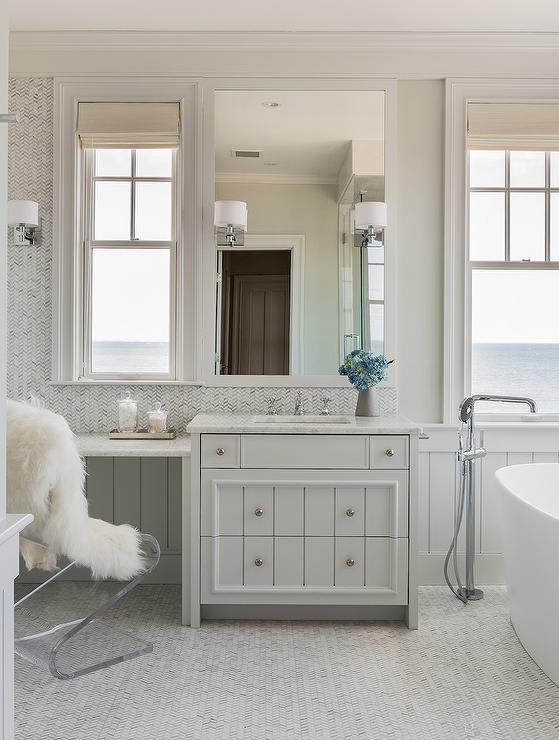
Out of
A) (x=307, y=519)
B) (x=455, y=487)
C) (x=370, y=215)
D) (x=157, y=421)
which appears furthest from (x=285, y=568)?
(x=370, y=215)

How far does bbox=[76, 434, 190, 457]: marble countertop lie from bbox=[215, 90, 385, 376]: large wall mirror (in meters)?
0.58

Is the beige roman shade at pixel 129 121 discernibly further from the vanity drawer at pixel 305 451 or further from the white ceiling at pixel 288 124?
the vanity drawer at pixel 305 451

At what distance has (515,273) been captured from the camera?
380 centimetres

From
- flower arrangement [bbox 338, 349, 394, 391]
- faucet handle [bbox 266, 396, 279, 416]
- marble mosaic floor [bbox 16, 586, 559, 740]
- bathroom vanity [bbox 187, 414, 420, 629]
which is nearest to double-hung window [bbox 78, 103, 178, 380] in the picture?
faucet handle [bbox 266, 396, 279, 416]

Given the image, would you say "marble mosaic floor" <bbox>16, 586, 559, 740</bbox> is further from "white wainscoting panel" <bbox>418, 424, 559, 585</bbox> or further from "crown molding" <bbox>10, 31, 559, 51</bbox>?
"crown molding" <bbox>10, 31, 559, 51</bbox>

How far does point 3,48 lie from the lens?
5.04 feet

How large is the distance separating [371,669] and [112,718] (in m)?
1.00

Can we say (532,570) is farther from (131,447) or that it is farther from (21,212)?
(21,212)

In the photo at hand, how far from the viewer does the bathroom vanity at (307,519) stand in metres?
3.12

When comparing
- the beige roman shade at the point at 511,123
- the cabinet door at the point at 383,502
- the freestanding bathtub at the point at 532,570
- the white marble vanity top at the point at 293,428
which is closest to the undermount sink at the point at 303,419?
the white marble vanity top at the point at 293,428

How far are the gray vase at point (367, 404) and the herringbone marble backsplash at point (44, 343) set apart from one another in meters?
0.18

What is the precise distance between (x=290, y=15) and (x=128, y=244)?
1.39m

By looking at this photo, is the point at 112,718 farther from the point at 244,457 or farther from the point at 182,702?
the point at 244,457

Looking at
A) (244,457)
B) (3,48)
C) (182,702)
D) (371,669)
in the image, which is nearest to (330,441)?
(244,457)
